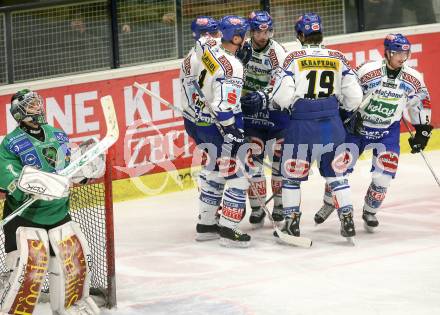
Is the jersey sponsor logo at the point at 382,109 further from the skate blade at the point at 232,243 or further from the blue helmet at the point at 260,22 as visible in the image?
the skate blade at the point at 232,243

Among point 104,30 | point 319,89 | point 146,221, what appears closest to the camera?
point 319,89

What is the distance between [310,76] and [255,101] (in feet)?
1.61

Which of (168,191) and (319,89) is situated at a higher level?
(319,89)

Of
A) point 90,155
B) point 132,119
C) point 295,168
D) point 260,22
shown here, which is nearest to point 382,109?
point 295,168

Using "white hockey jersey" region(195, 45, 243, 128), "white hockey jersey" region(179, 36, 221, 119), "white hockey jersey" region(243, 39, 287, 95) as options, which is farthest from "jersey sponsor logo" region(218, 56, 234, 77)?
"white hockey jersey" region(243, 39, 287, 95)

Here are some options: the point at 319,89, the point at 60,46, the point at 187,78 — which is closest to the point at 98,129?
the point at 60,46

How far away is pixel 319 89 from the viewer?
701cm

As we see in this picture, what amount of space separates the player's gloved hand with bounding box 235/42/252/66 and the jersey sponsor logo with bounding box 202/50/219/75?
0.49 m

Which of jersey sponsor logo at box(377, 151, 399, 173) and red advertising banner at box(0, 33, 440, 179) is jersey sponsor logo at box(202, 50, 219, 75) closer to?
jersey sponsor logo at box(377, 151, 399, 173)

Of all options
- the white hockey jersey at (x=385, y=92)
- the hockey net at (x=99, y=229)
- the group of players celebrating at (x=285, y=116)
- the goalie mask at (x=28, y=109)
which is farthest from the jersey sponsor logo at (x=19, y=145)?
the white hockey jersey at (x=385, y=92)

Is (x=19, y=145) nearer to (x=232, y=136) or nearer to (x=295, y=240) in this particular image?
(x=232, y=136)

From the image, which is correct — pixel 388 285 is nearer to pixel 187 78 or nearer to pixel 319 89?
pixel 319 89

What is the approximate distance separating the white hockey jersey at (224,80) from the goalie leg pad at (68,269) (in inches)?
67.3

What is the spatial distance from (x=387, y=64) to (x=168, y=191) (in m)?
2.42
